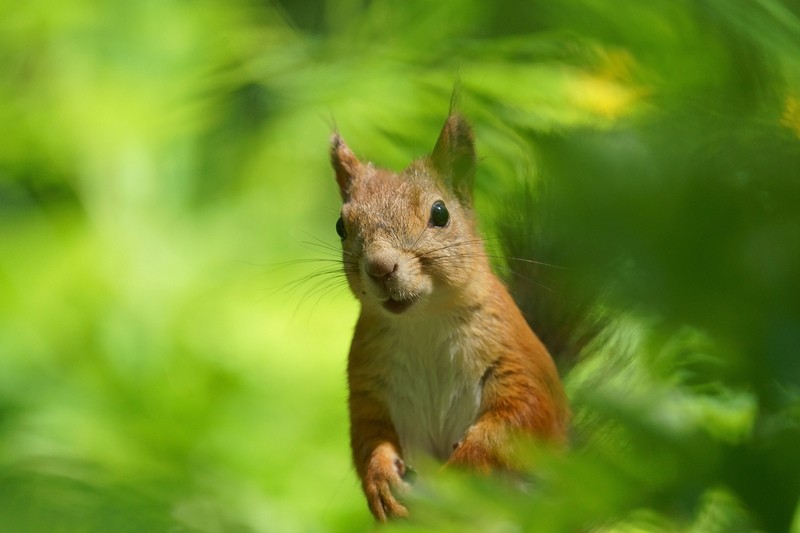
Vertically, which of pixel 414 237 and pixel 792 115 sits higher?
pixel 414 237

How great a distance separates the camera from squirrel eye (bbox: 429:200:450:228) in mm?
784

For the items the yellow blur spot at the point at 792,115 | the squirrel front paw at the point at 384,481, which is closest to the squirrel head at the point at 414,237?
the squirrel front paw at the point at 384,481

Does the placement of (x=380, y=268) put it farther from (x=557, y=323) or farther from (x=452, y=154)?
(x=557, y=323)

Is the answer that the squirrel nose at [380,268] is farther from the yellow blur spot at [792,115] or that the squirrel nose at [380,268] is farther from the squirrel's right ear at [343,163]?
the yellow blur spot at [792,115]

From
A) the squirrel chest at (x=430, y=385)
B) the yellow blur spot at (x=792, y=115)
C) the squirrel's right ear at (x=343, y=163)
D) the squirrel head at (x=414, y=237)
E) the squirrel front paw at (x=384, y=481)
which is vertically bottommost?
the yellow blur spot at (x=792, y=115)

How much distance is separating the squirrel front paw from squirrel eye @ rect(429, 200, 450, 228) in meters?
0.18

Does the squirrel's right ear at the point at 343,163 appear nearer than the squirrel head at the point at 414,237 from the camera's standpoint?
No

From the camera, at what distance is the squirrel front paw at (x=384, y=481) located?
0.76 metres

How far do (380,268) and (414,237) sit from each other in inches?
2.6

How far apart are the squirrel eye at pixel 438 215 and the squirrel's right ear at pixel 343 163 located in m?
0.09

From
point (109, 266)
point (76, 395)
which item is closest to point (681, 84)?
point (76, 395)

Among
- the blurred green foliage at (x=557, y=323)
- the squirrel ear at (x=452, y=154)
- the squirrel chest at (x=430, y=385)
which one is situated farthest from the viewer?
the squirrel chest at (x=430, y=385)

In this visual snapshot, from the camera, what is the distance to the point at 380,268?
0.71 meters

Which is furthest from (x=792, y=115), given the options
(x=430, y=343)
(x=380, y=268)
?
(x=430, y=343)
